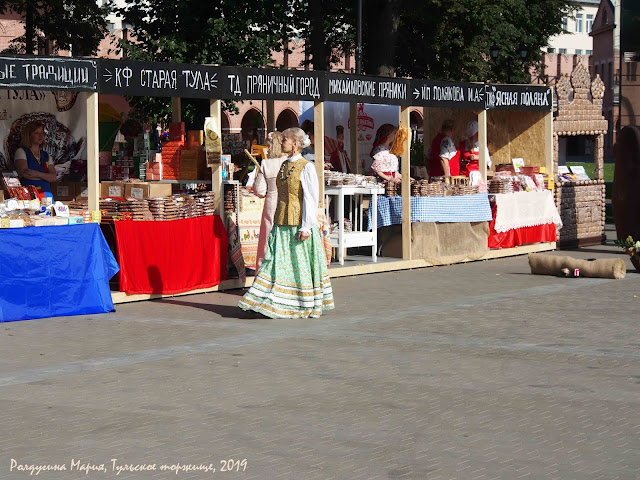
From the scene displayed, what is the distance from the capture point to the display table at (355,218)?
15.6m

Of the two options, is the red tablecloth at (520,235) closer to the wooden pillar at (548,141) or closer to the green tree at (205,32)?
the wooden pillar at (548,141)

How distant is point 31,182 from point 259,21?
18.7 metres

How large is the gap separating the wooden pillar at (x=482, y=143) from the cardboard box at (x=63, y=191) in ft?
21.8

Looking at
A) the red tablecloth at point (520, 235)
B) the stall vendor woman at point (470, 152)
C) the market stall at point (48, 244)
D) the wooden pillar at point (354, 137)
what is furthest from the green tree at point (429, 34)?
the market stall at point (48, 244)

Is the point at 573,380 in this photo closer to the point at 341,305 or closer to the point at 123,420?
the point at 123,420

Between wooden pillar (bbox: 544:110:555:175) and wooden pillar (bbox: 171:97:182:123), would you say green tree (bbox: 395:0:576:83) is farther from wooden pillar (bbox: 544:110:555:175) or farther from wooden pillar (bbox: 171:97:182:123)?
wooden pillar (bbox: 171:97:182:123)

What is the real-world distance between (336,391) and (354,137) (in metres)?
10.2

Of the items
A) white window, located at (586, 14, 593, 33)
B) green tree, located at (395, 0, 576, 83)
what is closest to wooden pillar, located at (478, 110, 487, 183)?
green tree, located at (395, 0, 576, 83)

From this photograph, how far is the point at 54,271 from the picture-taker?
11.5 metres

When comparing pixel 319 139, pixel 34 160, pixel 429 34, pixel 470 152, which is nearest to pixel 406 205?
pixel 319 139

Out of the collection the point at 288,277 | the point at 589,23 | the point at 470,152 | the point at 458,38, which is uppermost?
the point at 589,23

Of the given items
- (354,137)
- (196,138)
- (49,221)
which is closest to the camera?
(49,221)

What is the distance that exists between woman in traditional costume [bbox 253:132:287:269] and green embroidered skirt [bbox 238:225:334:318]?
800 millimetres

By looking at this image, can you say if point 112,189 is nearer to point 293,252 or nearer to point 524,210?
point 293,252
